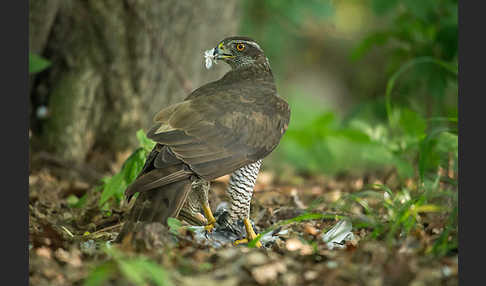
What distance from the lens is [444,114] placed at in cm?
796

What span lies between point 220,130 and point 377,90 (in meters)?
8.66

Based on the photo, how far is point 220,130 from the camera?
382cm

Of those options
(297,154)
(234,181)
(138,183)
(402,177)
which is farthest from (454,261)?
(297,154)

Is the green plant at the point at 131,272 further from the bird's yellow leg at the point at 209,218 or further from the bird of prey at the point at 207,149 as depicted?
the bird's yellow leg at the point at 209,218

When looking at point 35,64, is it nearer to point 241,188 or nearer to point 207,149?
point 207,149

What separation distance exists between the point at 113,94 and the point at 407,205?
347cm

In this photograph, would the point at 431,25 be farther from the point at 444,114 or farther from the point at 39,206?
the point at 39,206

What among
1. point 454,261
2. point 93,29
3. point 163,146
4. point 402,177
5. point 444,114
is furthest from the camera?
point 444,114

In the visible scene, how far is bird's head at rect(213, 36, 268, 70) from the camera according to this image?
4660 millimetres

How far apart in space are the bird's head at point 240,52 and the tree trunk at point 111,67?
1.41m

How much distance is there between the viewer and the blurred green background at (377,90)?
5.34m

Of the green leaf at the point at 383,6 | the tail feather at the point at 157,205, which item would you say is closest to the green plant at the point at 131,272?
the tail feather at the point at 157,205

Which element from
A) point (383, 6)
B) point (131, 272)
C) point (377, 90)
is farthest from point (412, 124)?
point (377, 90)

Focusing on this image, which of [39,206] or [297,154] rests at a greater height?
[39,206]
